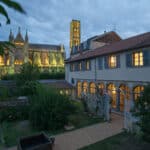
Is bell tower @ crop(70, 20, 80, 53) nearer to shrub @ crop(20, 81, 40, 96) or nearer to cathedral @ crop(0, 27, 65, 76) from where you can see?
cathedral @ crop(0, 27, 65, 76)

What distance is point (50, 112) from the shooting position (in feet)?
39.9

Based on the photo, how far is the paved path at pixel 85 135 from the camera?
899 cm

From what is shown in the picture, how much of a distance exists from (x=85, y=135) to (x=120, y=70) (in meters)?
8.60

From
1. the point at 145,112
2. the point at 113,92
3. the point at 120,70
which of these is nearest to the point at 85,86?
the point at 113,92

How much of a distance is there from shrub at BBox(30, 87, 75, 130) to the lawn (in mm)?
3787

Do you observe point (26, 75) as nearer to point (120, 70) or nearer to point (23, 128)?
point (23, 128)

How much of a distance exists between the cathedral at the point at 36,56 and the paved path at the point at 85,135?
149 ft

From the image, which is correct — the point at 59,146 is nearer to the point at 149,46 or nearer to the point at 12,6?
the point at 12,6

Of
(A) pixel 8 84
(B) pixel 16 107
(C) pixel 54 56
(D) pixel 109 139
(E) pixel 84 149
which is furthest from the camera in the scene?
(C) pixel 54 56

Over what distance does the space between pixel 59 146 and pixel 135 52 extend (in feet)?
34.2

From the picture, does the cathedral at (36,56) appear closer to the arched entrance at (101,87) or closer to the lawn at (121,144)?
the arched entrance at (101,87)

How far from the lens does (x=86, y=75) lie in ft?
77.6

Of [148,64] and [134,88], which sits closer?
[148,64]

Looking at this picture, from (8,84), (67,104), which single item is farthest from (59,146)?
(8,84)
